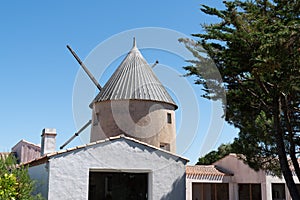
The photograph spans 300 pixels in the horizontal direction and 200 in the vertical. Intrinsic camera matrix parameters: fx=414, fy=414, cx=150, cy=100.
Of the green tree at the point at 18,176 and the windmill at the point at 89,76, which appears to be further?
the windmill at the point at 89,76

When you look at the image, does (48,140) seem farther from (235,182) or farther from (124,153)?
(235,182)

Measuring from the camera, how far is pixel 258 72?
14078mm

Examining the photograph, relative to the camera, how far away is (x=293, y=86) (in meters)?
14.6

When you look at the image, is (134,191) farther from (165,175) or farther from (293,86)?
(293,86)

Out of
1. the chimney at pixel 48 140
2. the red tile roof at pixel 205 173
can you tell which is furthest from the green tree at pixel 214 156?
the chimney at pixel 48 140

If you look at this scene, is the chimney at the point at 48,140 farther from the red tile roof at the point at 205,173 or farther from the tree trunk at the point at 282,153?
the tree trunk at the point at 282,153

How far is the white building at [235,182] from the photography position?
96.1ft

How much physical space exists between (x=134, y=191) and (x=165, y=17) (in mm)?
9045

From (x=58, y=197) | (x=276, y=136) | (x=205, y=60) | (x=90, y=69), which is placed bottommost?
(x=58, y=197)

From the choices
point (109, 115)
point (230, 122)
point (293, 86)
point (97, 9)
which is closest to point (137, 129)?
point (109, 115)

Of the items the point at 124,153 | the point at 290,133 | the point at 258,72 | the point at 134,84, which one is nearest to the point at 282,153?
the point at 290,133

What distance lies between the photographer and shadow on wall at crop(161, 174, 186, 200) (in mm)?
17312

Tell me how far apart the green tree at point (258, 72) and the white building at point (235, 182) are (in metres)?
10.2

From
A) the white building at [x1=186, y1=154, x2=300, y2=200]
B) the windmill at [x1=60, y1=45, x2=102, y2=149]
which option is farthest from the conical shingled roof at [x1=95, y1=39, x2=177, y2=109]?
the white building at [x1=186, y1=154, x2=300, y2=200]
